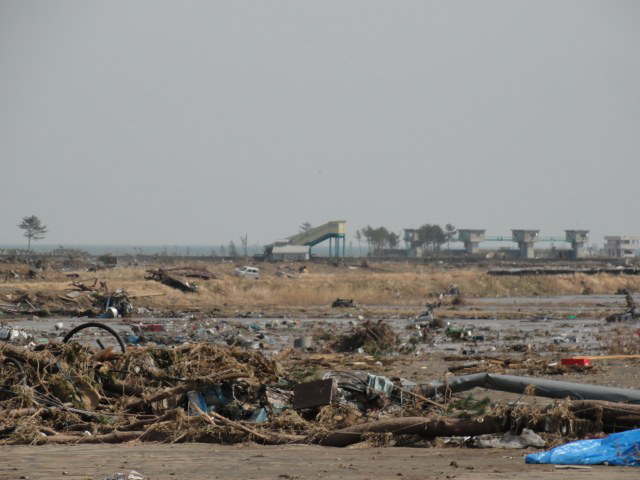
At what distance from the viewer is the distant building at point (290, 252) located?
88.3m

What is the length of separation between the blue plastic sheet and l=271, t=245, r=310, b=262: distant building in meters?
76.2

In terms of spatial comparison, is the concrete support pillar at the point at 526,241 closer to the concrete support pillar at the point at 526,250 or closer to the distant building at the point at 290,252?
the concrete support pillar at the point at 526,250

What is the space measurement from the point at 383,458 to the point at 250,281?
4204 centimetres

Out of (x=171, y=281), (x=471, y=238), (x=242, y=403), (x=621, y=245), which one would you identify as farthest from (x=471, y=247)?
(x=242, y=403)

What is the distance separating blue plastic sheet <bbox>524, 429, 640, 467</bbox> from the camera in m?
8.73

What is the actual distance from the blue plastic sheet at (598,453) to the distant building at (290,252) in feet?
250

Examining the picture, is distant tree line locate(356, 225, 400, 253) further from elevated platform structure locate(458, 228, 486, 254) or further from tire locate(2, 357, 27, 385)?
tire locate(2, 357, 27, 385)

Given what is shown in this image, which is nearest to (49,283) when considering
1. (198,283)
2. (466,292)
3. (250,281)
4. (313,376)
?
(198,283)

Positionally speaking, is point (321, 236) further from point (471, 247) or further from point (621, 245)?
point (621, 245)

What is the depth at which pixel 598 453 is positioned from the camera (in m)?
8.82

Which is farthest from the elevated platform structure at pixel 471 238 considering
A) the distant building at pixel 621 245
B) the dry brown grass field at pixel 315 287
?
the dry brown grass field at pixel 315 287

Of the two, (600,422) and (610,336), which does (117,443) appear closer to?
(600,422)

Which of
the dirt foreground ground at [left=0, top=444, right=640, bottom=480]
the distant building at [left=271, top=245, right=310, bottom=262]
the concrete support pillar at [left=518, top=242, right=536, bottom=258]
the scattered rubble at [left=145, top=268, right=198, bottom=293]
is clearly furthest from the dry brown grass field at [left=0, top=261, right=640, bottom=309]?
the concrete support pillar at [left=518, top=242, right=536, bottom=258]

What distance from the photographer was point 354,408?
11.1 metres
